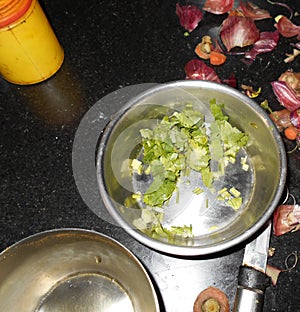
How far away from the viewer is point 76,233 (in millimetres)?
976

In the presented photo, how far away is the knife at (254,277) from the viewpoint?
1016mm

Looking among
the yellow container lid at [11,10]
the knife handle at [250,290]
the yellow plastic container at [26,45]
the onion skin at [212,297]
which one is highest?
the yellow container lid at [11,10]

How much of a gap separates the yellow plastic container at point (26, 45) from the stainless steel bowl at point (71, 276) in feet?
1.60

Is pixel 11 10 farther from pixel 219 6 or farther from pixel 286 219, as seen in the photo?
Result: pixel 286 219

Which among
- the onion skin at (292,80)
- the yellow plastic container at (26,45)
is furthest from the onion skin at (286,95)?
the yellow plastic container at (26,45)

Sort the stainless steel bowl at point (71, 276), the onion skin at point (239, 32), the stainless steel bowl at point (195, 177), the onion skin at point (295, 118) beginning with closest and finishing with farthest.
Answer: the stainless steel bowl at point (71, 276) → the stainless steel bowl at point (195, 177) → the onion skin at point (295, 118) → the onion skin at point (239, 32)

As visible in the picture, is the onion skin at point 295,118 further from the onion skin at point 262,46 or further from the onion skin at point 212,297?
the onion skin at point 212,297

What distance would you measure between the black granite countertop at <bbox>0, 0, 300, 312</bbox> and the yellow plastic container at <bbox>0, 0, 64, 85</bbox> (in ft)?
0.18

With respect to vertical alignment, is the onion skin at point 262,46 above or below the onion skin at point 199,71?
below

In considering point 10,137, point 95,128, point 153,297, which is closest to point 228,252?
point 153,297

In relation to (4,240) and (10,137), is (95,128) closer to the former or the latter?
(10,137)

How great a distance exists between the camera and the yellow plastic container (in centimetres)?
113

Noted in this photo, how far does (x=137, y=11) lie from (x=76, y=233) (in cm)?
77

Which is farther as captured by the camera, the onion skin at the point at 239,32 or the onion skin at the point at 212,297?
the onion skin at the point at 239,32
